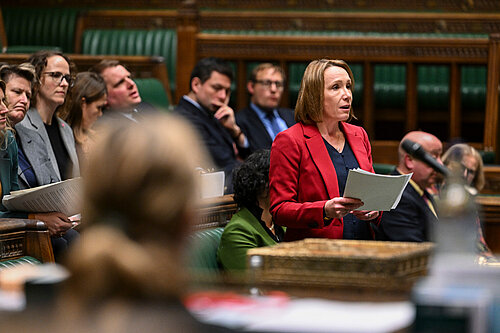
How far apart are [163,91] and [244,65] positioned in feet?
2.35

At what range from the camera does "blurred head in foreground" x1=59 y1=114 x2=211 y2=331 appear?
1.12m

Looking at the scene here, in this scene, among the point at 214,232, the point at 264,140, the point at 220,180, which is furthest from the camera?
the point at 264,140

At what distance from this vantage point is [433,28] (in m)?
7.43

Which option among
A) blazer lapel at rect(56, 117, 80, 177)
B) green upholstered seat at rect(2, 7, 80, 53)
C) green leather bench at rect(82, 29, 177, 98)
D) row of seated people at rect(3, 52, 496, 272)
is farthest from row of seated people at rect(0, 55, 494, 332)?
green upholstered seat at rect(2, 7, 80, 53)

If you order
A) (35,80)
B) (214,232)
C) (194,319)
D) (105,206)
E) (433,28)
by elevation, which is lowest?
(214,232)

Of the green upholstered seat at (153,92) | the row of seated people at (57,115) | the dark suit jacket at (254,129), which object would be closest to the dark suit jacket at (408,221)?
the row of seated people at (57,115)

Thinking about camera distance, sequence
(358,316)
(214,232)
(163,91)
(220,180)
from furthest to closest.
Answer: (163,91) < (220,180) < (214,232) < (358,316)

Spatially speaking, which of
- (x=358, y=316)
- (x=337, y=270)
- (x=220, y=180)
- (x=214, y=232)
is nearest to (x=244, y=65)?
(x=220, y=180)

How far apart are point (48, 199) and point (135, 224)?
2.68 m

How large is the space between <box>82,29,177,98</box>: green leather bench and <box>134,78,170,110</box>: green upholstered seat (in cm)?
169

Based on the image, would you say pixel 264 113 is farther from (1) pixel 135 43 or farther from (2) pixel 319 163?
(1) pixel 135 43

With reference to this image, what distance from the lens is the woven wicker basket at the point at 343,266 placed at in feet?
5.70

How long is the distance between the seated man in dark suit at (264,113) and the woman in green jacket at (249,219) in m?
2.33

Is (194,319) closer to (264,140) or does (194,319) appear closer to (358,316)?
(358,316)
